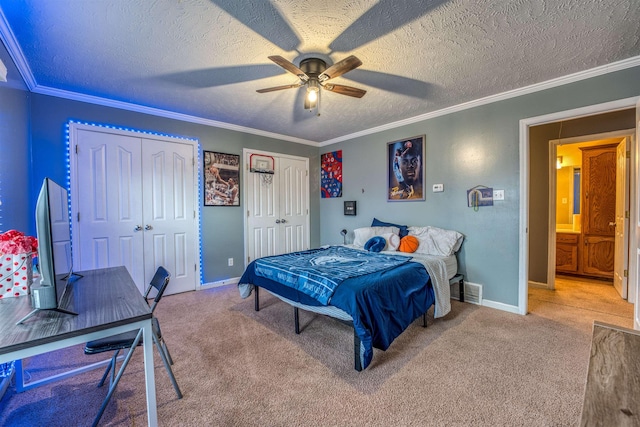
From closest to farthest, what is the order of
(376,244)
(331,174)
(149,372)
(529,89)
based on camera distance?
(149,372) < (529,89) < (376,244) < (331,174)

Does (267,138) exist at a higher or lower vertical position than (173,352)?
higher

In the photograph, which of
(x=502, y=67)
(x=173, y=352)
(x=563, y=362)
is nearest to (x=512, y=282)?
(x=563, y=362)

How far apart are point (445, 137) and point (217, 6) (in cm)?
307

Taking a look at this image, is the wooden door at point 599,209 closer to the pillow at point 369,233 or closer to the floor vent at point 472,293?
the floor vent at point 472,293

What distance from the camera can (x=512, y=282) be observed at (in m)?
3.12

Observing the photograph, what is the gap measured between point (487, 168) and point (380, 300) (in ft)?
7.64

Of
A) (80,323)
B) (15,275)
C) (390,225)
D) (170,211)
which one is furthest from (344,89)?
(170,211)

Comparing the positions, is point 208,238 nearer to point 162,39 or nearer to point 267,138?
point 267,138

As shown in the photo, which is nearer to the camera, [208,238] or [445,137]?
[445,137]

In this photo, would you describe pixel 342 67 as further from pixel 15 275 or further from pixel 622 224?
pixel 622 224

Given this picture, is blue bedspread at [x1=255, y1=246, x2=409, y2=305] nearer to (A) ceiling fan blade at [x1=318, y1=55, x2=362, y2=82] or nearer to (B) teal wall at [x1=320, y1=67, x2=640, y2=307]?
(B) teal wall at [x1=320, y1=67, x2=640, y2=307]

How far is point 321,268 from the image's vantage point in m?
2.61

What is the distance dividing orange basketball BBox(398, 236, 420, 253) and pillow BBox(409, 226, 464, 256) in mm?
67

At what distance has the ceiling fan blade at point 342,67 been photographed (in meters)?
1.99
